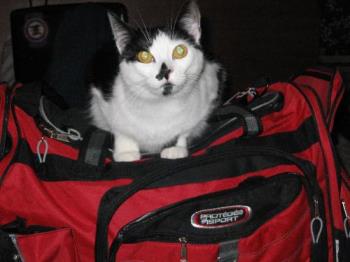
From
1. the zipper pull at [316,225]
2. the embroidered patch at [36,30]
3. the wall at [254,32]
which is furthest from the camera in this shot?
the wall at [254,32]

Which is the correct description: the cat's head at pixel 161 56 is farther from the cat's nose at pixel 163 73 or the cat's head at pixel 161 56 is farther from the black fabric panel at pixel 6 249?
the black fabric panel at pixel 6 249

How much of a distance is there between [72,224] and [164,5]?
1.24 m

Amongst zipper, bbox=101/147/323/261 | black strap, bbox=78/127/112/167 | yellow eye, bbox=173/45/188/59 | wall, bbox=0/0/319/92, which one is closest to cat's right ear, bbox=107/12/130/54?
yellow eye, bbox=173/45/188/59

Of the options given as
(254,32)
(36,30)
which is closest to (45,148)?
(36,30)

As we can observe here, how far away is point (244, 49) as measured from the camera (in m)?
→ 1.83

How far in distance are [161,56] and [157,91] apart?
80 millimetres

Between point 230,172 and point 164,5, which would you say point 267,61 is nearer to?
point 164,5

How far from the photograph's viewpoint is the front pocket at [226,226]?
27.1 inches

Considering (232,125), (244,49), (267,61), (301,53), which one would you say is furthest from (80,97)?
(301,53)

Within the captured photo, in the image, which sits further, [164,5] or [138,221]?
[164,5]

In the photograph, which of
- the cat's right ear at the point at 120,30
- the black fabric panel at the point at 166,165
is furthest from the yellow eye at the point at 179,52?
the black fabric panel at the point at 166,165

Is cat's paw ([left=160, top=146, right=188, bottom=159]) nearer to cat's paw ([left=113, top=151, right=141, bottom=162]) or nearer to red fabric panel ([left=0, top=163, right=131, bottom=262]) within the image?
cat's paw ([left=113, top=151, right=141, bottom=162])

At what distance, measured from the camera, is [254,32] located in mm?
1823

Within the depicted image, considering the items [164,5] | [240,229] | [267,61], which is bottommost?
[240,229]
